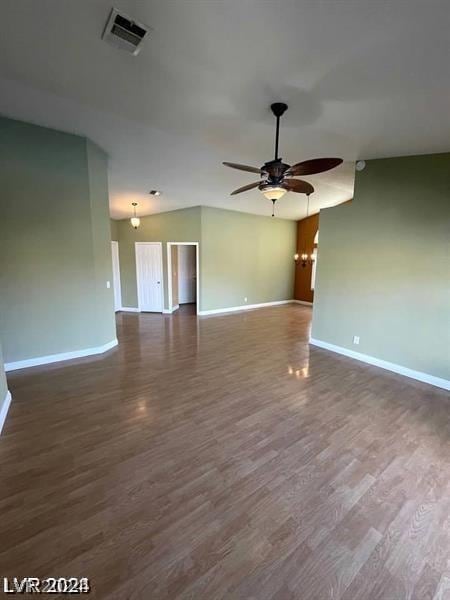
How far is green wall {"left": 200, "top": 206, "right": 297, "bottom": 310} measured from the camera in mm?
7239

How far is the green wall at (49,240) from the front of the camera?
11.3ft

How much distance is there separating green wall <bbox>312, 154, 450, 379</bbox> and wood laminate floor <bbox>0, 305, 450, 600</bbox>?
0.65m

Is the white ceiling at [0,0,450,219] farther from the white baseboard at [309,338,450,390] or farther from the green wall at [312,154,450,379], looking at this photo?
the white baseboard at [309,338,450,390]

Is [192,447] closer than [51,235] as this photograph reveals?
Yes

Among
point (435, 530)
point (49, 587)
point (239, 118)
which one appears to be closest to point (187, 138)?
point (239, 118)

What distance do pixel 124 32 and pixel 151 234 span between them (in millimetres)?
6062

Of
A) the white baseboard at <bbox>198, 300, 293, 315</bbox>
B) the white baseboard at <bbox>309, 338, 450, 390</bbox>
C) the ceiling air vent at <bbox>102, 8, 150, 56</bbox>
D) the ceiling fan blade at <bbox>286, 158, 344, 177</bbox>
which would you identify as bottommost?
the white baseboard at <bbox>309, 338, 450, 390</bbox>

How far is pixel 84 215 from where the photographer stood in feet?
13.0

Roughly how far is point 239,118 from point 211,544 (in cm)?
369

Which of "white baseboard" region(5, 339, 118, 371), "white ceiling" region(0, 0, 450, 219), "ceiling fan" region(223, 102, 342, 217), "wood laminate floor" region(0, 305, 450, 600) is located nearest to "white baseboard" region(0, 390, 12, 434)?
"wood laminate floor" region(0, 305, 450, 600)

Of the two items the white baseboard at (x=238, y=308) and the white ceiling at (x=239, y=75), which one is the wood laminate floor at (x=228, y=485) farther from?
the white baseboard at (x=238, y=308)

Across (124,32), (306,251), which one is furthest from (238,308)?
(124,32)

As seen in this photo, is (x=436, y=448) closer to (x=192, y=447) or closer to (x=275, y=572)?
(x=275, y=572)

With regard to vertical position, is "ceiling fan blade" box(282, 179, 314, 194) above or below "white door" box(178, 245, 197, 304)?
above
